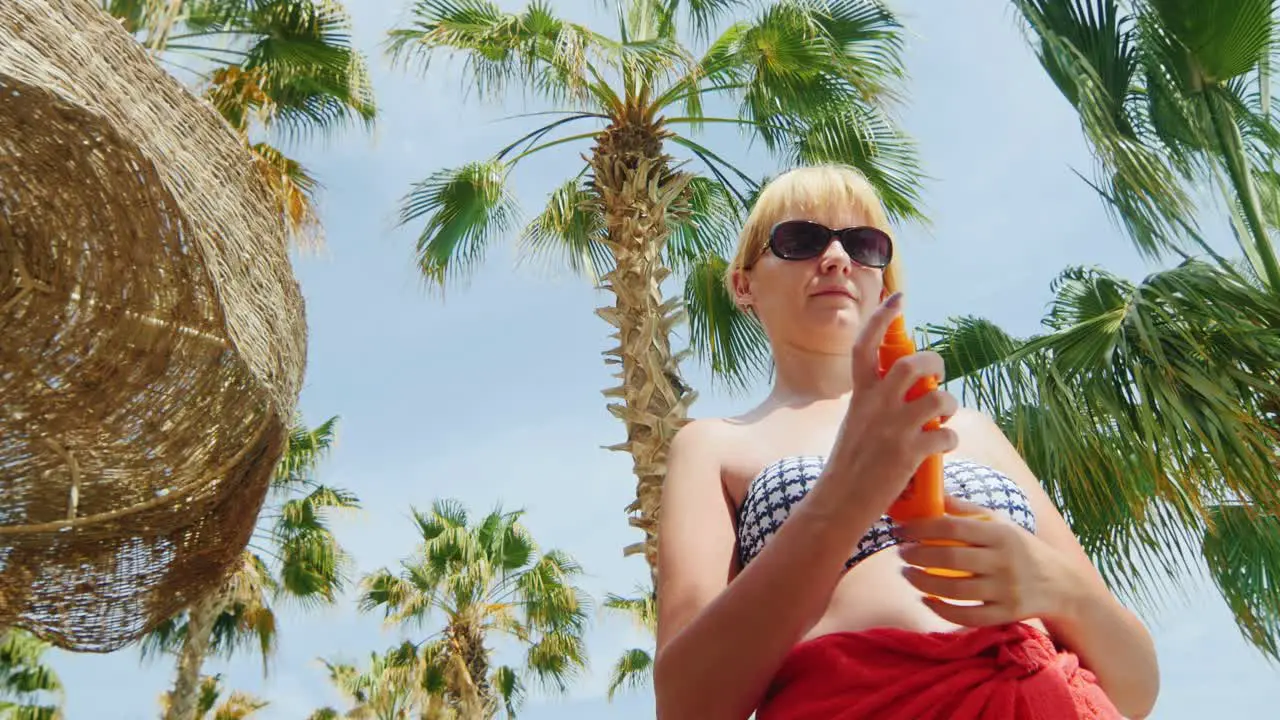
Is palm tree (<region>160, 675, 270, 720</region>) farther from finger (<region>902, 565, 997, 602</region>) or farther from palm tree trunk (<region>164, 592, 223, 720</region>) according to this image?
finger (<region>902, 565, 997, 602</region>)

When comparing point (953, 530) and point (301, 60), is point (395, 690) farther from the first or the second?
point (953, 530)

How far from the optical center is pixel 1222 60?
4941 mm

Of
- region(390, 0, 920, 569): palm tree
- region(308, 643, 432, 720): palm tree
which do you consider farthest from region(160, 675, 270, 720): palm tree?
region(390, 0, 920, 569): palm tree

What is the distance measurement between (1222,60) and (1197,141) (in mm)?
370

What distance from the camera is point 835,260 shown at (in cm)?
134

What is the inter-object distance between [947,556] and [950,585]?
0.04 m

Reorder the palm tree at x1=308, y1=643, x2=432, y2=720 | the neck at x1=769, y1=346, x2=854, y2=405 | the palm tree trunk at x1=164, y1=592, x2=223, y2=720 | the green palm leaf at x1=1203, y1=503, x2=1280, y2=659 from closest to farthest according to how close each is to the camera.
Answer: the neck at x1=769, y1=346, x2=854, y2=405 < the green palm leaf at x1=1203, y1=503, x2=1280, y2=659 < the palm tree trunk at x1=164, y1=592, x2=223, y2=720 < the palm tree at x1=308, y1=643, x2=432, y2=720

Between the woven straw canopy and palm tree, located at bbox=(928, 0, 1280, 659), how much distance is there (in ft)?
12.0

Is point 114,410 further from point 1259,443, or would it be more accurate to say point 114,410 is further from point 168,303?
point 1259,443

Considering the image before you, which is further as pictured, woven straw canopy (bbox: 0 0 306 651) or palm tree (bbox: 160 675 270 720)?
palm tree (bbox: 160 675 270 720)

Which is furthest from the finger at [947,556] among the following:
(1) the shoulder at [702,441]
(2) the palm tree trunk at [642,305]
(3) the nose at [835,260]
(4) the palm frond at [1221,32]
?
(4) the palm frond at [1221,32]

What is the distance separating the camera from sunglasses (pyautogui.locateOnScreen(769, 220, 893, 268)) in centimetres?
136

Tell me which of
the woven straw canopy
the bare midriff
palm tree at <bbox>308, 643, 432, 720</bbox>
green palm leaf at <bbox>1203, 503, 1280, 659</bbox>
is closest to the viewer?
the bare midriff

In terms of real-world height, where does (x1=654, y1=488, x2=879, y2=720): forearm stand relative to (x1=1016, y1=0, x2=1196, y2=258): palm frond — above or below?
below
